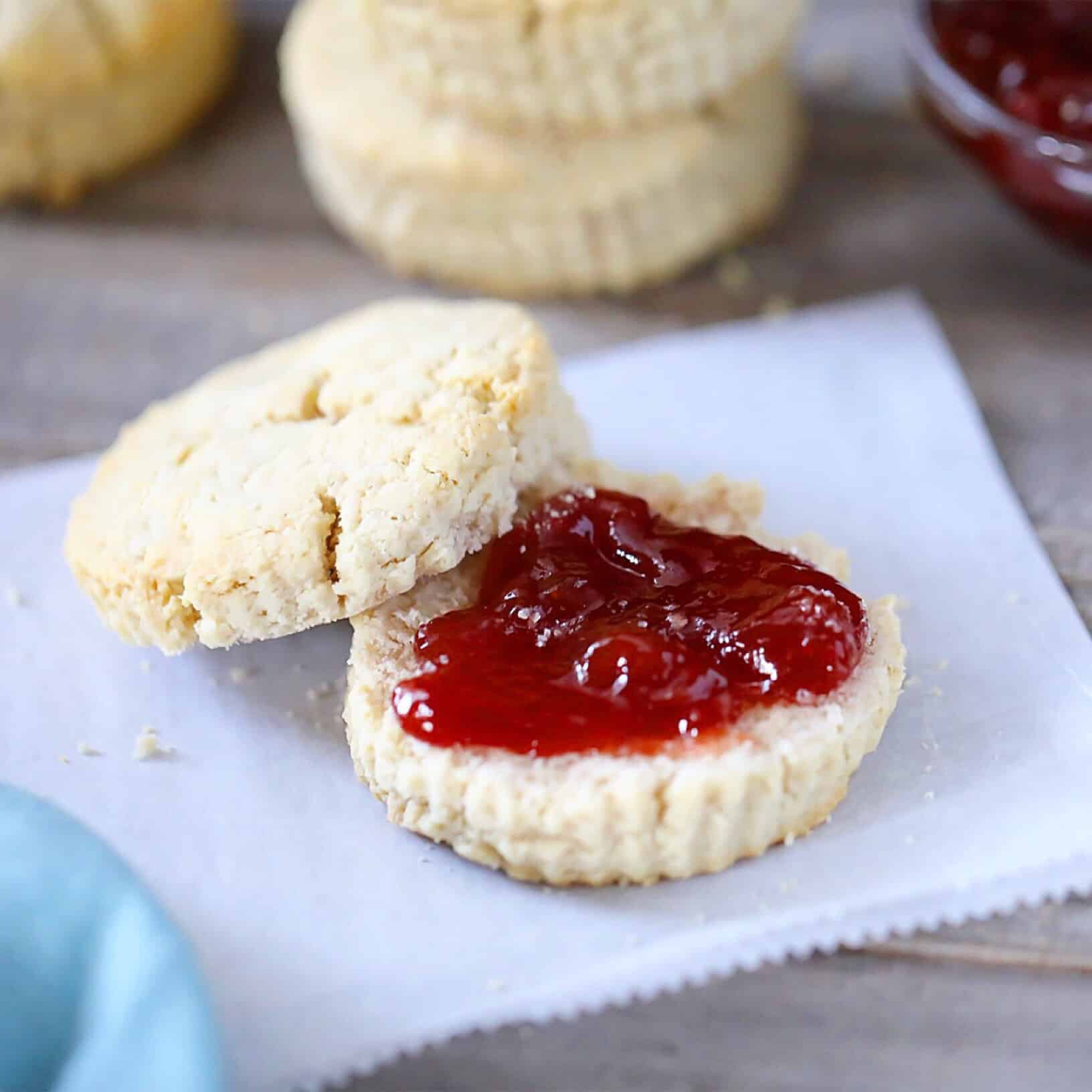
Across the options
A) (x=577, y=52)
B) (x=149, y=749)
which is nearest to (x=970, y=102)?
(x=577, y=52)

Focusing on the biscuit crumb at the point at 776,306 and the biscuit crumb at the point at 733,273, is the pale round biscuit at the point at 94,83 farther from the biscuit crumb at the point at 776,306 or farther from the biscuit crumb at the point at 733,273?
the biscuit crumb at the point at 776,306

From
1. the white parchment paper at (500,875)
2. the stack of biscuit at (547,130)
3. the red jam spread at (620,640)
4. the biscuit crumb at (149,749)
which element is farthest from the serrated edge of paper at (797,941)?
the stack of biscuit at (547,130)

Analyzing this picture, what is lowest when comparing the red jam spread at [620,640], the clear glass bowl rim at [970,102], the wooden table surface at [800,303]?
the wooden table surface at [800,303]

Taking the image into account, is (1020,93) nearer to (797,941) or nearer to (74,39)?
(797,941)

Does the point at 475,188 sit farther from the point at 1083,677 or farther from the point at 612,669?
the point at 1083,677

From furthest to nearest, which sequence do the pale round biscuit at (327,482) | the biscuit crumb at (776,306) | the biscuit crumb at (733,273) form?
the biscuit crumb at (733,273) < the biscuit crumb at (776,306) < the pale round biscuit at (327,482)

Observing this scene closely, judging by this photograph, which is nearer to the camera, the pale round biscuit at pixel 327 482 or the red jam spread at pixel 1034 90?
the pale round biscuit at pixel 327 482

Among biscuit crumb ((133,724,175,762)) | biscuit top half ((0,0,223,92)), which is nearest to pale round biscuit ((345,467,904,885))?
biscuit crumb ((133,724,175,762))
